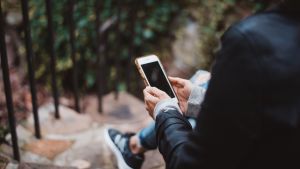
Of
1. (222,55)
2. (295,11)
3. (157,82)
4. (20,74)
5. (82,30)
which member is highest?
(295,11)

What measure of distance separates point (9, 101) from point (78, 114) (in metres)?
0.89

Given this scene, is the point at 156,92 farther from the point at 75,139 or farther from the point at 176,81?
the point at 75,139

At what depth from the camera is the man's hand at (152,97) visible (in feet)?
5.47

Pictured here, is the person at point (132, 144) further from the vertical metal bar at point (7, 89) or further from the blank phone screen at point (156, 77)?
the vertical metal bar at point (7, 89)

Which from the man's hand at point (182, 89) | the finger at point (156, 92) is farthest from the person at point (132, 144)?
the finger at point (156, 92)

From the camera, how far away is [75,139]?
2.86 meters

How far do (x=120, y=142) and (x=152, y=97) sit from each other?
100cm

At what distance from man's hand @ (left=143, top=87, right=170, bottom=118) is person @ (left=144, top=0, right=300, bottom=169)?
0.39 metres

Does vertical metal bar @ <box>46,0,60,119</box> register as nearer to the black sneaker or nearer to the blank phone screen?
the black sneaker

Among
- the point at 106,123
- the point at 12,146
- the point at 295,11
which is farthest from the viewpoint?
the point at 106,123

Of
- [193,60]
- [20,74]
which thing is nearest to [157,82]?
[193,60]

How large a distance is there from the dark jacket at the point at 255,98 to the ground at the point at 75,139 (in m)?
1.20

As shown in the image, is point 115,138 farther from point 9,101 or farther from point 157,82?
point 157,82

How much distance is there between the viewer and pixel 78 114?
316 cm
